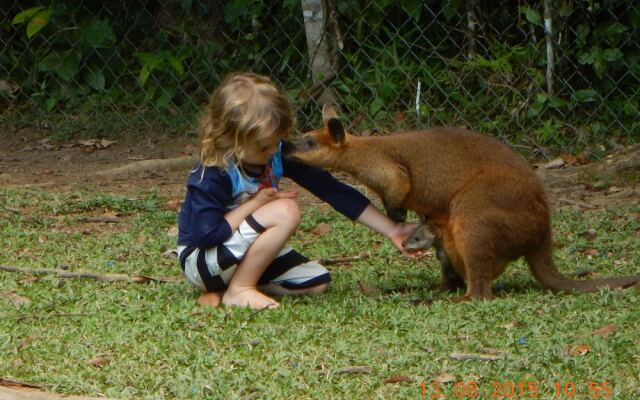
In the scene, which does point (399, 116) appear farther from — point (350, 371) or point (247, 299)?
point (350, 371)

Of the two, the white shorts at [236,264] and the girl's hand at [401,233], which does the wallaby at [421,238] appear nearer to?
the girl's hand at [401,233]

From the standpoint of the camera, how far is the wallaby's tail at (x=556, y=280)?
521 centimetres

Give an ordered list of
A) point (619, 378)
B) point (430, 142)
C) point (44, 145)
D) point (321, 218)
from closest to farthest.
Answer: point (619, 378), point (430, 142), point (321, 218), point (44, 145)

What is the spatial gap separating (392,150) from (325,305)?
0.86 m

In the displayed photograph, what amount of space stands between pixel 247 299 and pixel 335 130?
102cm

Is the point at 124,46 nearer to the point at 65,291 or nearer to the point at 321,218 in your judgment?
the point at 321,218

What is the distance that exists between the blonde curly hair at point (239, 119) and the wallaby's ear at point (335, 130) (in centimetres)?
49

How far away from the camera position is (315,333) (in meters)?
4.64

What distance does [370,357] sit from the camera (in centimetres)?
429

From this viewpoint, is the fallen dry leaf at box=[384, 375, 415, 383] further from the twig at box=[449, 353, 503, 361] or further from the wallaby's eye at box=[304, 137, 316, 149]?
the wallaby's eye at box=[304, 137, 316, 149]

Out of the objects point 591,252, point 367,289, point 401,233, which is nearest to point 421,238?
point 401,233

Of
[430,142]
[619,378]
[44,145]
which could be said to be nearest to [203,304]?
[430,142]

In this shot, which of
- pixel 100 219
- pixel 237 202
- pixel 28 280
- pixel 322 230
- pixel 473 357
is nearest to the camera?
pixel 473 357

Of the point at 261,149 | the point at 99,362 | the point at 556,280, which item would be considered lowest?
the point at 99,362
